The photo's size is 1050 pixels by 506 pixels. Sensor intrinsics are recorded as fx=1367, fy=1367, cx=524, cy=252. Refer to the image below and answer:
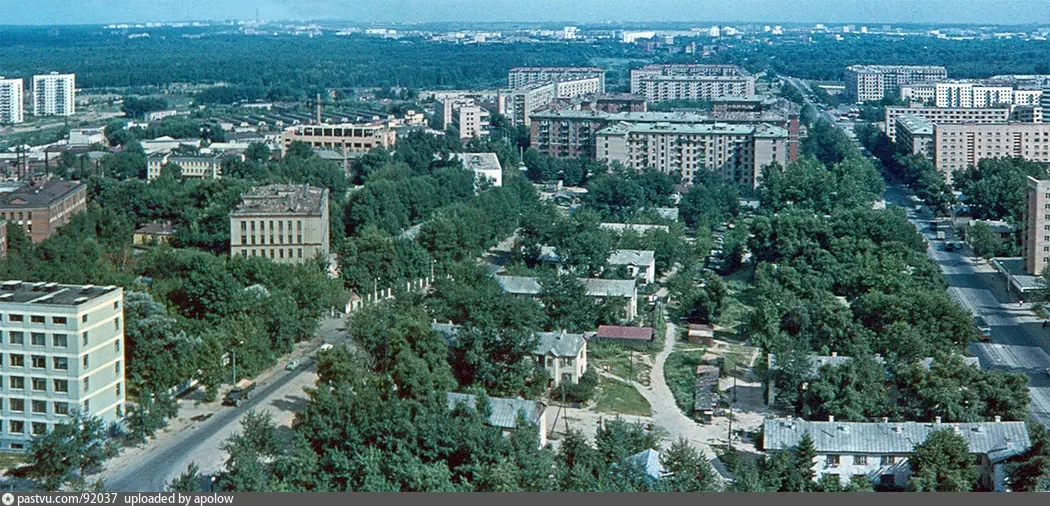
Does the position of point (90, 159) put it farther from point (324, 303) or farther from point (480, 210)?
point (324, 303)

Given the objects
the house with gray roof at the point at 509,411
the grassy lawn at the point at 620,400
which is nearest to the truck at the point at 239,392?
the house with gray roof at the point at 509,411

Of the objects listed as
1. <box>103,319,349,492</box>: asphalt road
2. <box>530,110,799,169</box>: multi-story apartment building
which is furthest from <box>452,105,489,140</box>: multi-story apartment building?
<box>103,319,349,492</box>: asphalt road

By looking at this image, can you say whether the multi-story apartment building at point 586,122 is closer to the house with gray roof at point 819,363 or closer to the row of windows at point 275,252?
the row of windows at point 275,252

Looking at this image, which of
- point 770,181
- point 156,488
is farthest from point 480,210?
point 156,488

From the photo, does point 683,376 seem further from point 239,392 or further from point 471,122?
point 471,122

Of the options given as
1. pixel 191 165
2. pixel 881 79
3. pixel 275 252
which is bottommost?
pixel 275 252

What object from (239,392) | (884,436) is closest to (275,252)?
(239,392)
